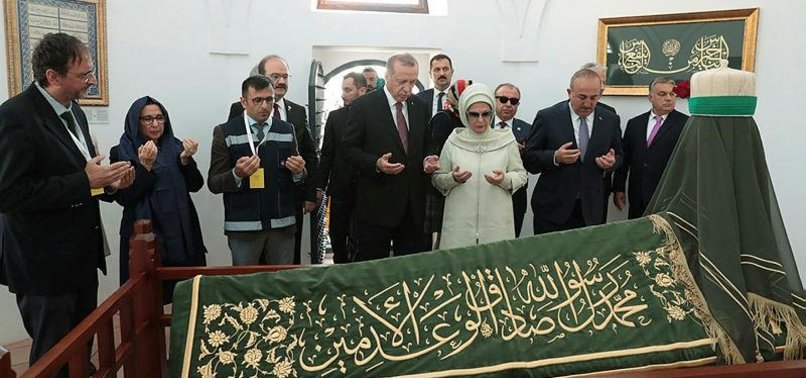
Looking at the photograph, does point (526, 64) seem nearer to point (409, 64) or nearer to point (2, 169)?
point (409, 64)

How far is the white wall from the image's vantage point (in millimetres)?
4227

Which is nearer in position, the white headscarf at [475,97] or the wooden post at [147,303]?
the wooden post at [147,303]

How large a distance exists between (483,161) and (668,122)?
1691mm

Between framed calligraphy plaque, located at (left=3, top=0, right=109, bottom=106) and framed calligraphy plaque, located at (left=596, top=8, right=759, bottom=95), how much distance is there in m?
3.83

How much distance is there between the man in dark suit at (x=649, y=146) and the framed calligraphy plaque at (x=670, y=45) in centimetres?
80

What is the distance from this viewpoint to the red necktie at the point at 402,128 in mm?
3330

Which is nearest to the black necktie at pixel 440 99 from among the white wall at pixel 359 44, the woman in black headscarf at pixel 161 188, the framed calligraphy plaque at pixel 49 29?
the white wall at pixel 359 44

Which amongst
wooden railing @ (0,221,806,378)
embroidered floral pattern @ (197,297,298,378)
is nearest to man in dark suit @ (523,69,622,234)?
wooden railing @ (0,221,806,378)

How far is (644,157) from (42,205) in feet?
11.6

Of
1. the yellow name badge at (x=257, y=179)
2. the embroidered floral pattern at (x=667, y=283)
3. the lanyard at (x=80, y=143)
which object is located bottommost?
the embroidered floral pattern at (x=667, y=283)

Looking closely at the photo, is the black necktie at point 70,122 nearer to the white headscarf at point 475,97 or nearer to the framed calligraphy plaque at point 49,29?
the framed calligraphy plaque at point 49,29

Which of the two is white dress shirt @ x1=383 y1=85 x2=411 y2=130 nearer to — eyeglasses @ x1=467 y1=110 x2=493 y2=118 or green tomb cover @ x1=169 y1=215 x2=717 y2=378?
eyeglasses @ x1=467 y1=110 x2=493 y2=118

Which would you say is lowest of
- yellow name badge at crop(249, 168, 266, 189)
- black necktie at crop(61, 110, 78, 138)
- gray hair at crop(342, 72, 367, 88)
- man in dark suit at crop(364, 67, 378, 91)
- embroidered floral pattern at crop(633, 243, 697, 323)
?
embroidered floral pattern at crop(633, 243, 697, 323)

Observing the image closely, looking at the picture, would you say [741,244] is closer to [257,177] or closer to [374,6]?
[257,177]
